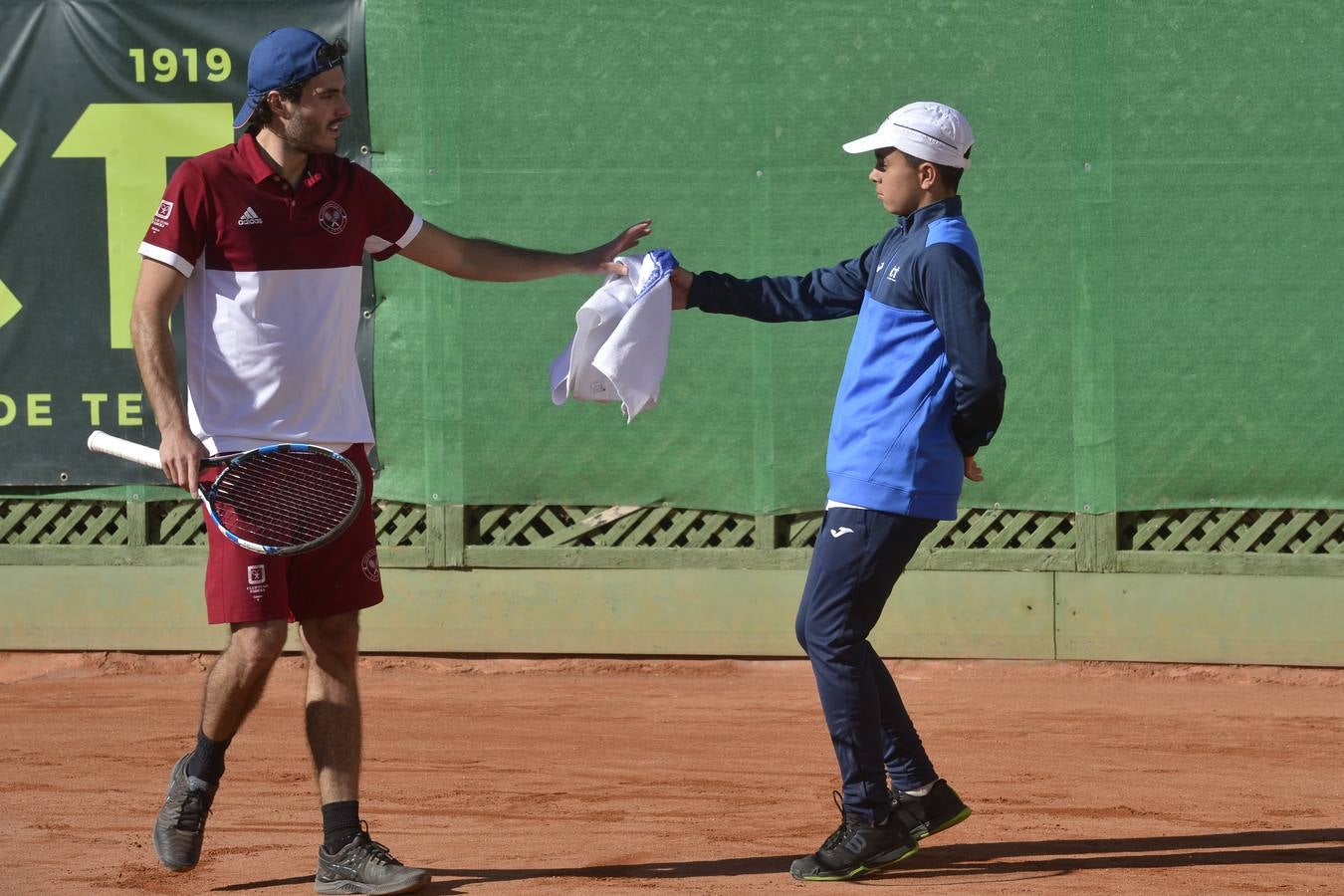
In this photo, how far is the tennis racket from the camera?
3975 mm

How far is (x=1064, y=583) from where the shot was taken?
7266 millimetres

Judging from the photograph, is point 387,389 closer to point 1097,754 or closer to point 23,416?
point 23,416

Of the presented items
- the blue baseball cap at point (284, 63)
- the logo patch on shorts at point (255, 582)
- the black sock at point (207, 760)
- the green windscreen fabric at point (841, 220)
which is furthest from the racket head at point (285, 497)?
the green windscreen fabric at point (841, 220)

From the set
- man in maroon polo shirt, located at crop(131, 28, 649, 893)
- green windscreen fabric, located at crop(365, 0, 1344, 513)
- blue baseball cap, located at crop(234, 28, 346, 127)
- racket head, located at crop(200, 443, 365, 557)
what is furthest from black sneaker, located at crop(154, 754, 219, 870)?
green windscreen fabric, located at crop(365, 0, 1344, 513)

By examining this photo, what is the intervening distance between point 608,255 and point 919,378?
105 centimetres

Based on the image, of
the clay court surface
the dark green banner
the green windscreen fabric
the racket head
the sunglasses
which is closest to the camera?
the racket head

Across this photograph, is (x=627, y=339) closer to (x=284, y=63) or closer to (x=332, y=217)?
(x=332, y=217)

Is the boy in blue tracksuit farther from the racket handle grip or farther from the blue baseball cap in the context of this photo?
the racket handle grip

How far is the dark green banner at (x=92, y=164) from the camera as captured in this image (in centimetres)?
748

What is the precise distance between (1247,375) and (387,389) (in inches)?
146

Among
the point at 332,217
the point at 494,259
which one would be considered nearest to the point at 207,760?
the point at 332,217

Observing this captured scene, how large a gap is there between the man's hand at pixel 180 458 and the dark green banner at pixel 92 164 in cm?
368

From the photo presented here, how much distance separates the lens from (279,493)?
13.2 ft

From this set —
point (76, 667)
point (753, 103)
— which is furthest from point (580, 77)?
point (76, 667)
